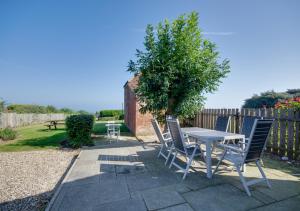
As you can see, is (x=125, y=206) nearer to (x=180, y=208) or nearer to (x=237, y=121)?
(x=180, y=208)

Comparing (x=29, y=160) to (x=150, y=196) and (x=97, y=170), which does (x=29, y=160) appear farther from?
(x=150, y=196)

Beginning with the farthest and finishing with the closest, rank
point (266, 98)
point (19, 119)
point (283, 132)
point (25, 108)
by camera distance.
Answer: point (25, 108) → point (266, 98) → point (19, 119) → point (283, 132)

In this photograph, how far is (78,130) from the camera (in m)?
7.46

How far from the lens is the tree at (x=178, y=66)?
6.75 m

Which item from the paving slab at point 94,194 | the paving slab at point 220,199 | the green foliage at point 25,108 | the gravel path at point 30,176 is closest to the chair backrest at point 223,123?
the paving slab at point 220,199

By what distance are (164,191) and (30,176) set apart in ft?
12.6

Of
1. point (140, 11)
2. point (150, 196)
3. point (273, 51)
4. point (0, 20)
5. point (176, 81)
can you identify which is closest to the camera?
point (150, 196)

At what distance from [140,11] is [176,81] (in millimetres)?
4799

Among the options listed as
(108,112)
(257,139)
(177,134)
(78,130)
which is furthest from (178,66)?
(108,112)

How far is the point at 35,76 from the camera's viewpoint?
3722cm

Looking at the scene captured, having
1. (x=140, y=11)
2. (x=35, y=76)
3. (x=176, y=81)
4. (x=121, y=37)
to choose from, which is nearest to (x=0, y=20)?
(x=121, y=37)

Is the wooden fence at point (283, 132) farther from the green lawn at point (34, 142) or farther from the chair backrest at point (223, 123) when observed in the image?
the green lawn at point (34, 142)

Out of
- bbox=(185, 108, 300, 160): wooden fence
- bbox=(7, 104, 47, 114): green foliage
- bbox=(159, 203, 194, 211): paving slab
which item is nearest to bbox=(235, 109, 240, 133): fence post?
bbox=(185, 108, 300, 160): wooden fence

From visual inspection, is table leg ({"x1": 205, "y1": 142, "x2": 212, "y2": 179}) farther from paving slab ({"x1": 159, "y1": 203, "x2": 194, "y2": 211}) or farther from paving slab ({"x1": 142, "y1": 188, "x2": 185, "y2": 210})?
paving slab ({"x1": 159, "y1": 203, "x2": 194, "y2": 211})
